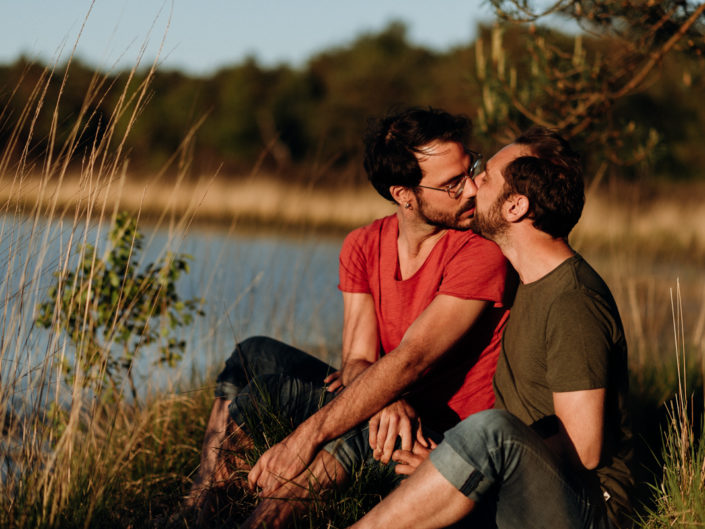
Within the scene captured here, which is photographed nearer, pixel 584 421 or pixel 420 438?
pixel 584 421

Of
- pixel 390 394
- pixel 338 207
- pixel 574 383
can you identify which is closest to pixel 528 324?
pixel 574 383

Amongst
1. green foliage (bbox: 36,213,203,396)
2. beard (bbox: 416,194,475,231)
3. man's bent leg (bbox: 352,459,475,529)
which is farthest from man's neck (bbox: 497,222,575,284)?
green foliage (bbox: 36,213,203,396)

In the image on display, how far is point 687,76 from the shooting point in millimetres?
4125

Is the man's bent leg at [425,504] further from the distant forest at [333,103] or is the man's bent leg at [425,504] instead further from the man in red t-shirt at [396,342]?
the distant forest at [333,103]

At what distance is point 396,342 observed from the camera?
2926 mm

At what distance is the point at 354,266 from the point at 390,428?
2.62 feet

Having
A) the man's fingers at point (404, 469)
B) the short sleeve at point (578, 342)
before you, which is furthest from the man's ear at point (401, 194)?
the man's fingers at point (404, 469)

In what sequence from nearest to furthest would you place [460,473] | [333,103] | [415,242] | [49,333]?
[460,473] → [49,333] → [415,242] → [333,103]

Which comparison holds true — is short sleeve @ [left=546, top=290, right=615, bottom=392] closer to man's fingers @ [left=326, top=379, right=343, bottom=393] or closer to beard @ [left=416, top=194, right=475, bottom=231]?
beard @ [left=416, top=194, right=475, bottom=231]

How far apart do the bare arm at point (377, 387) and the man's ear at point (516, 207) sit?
307 mm

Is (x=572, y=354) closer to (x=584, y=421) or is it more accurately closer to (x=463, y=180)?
(x=584, y=421)

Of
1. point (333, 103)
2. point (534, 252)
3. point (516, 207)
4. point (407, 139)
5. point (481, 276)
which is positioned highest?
point (333, 103)

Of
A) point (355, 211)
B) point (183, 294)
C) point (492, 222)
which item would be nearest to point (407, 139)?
point (492, 222)

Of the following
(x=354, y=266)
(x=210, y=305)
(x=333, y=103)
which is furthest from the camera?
(x=333, y=103)
